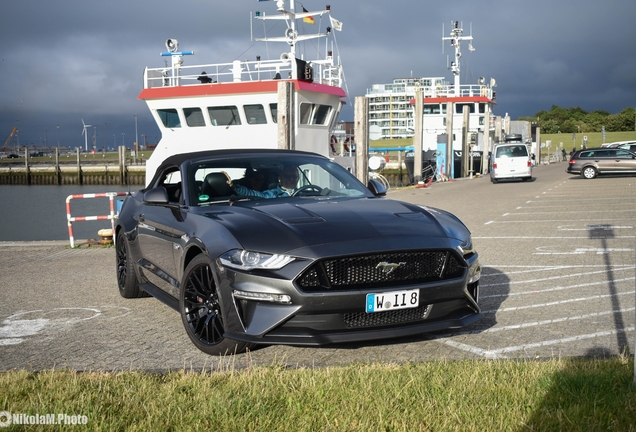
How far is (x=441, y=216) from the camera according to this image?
5.72 m

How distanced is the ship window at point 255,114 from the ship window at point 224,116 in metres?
0.35

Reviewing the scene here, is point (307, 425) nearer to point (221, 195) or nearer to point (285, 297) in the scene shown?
point (285, 297)

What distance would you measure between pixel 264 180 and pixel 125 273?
7.20 feet

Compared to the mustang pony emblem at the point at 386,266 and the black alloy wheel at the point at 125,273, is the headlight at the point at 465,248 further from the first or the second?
the black alloy wheel at the point at 125,273

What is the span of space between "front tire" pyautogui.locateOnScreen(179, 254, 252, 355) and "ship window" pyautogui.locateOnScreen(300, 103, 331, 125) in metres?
19.2

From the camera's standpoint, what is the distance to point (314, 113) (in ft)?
81.6

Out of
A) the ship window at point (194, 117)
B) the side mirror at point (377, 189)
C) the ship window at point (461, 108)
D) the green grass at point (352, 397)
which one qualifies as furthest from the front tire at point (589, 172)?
the green grass at point (352, 397)

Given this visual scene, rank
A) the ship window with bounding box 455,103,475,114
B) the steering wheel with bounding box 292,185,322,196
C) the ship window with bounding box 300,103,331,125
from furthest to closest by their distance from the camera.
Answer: the ship window with bounding box 455,103,475,114 → the ship window with bounding box 300,103,331,125 → the steering wheel with bounding box 292,185,322,196

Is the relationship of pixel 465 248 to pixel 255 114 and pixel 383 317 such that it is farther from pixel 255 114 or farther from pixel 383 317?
pixel 255 114

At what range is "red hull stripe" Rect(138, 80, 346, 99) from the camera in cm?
2295

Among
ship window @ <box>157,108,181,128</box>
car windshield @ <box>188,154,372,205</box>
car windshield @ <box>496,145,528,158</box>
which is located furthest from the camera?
car windshield @ <box>496,145,528,158</box>

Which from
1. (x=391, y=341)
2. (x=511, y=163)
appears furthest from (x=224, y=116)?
(x=391, y=341)

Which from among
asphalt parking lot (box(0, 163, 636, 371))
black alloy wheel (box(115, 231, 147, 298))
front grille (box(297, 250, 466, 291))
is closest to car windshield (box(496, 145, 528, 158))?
asphalt parking lot (box(0, 163, 636, 371))

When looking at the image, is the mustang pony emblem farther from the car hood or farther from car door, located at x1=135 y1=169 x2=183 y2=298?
car door, located at x1=135 y1=169 x2=183 y2=298
